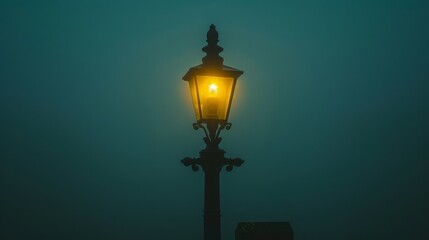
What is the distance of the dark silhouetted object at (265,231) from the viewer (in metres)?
2.58

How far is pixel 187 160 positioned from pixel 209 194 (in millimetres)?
498

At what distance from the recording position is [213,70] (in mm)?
5324

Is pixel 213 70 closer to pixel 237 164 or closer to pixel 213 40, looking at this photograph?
pixel 213 40

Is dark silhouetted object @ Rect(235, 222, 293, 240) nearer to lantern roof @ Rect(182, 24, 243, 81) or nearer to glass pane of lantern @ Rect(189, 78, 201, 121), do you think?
glass pane of lantern @ Rect(189, 78, 201, 121)

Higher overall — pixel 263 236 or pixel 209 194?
pixel 209 194

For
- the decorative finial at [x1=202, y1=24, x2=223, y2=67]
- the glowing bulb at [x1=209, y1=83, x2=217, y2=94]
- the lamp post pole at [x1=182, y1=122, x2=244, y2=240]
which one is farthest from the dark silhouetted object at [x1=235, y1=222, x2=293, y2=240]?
the decorative finial at [x1=202, y1=24, x2=223, y2=67]

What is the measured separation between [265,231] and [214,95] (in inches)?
114

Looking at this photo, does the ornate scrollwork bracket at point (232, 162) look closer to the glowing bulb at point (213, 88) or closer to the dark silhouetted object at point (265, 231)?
the glowing bulb at point (213, 88)

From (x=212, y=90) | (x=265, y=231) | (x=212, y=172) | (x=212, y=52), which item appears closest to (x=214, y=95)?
(x=212, y=90)

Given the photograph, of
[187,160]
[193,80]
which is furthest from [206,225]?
[193,80]

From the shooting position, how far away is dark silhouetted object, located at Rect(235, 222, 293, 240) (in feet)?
8.46

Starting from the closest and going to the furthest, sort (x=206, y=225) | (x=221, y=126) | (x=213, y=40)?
(x=206, y=225), (x=221, y=126), (x=213, y=40)

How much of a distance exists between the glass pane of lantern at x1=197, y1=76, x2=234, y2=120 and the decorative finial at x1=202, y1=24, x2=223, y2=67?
226mm

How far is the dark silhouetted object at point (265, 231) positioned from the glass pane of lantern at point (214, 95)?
8.86ft
